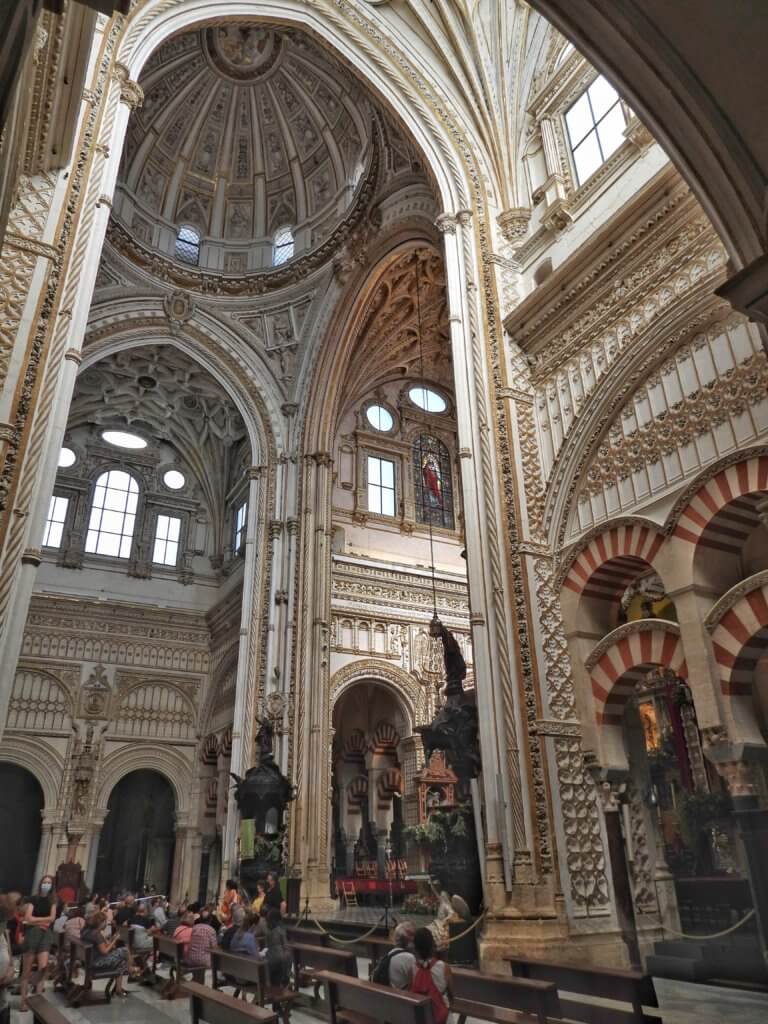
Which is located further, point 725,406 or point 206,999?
point 725,406

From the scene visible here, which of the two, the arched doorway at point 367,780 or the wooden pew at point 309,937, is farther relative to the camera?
the arched doorway at point 367,780

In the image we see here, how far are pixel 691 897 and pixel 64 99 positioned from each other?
12.3 meters

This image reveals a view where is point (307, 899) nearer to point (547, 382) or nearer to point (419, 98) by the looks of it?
point (547, 382)

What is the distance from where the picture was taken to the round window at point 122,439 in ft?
72.8

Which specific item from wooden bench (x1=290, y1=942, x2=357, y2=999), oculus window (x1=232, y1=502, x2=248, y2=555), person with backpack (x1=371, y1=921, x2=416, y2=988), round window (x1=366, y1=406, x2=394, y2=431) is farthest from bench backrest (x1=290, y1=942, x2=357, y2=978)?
round window (x1=366, y1=406, x2=394, y2=431)

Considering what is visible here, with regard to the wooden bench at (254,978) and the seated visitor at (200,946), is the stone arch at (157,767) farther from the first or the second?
the wooden bench at (254,978)

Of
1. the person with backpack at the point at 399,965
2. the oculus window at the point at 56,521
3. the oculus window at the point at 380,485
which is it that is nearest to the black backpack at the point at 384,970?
the person with backpack at the point at 399,965

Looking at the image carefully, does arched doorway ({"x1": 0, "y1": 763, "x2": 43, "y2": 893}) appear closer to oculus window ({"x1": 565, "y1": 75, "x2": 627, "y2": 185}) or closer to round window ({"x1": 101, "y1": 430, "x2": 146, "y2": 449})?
round window ({"x1": 101, "y1": 430, "x2": 146, "y2": 449})

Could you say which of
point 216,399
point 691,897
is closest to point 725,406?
point 691,897

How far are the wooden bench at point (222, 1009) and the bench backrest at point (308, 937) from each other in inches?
147

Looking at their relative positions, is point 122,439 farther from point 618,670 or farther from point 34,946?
point 618,670

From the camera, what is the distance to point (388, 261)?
1661 centimetres

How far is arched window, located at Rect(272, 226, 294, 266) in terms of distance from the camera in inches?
774

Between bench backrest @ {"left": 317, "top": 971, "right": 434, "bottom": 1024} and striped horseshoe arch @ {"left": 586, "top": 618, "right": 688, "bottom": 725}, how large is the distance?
14.4 feet
